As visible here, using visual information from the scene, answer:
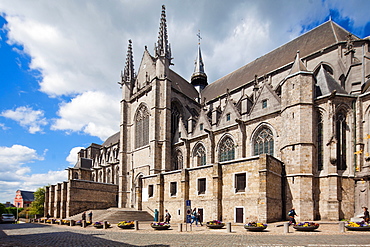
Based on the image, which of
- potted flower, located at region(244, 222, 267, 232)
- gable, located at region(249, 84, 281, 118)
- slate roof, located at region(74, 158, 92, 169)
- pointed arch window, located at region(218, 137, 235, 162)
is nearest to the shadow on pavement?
potted flower, located at region(244, 222, 267, 232)

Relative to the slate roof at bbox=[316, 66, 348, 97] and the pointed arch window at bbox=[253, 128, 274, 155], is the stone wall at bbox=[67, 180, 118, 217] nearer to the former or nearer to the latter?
the pointed arch window at bbox=[253, 128, 274, 155]

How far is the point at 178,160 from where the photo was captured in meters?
34.2

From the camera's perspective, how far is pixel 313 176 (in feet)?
66.2

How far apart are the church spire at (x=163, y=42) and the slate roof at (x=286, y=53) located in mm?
9475

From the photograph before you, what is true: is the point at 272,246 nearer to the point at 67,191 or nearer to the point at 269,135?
the point at 269,135

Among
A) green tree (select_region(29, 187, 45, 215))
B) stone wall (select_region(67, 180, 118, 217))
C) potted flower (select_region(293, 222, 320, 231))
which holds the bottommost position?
green tree (select_region(29, 187, 45, 215))

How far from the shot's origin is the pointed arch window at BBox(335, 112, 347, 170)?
2036cm

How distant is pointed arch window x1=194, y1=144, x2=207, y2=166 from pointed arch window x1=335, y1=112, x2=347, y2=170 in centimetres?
1393

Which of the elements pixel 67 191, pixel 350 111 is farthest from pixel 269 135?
pixel 67 191

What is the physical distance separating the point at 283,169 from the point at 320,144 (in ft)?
11.0

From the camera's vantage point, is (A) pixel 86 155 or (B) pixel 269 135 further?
(A) pixel 86 155

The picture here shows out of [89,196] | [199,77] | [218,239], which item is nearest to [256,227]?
[218,239]

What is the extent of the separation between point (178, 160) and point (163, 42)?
51.6 ft

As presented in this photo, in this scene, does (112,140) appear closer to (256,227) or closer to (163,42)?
(163,42)
